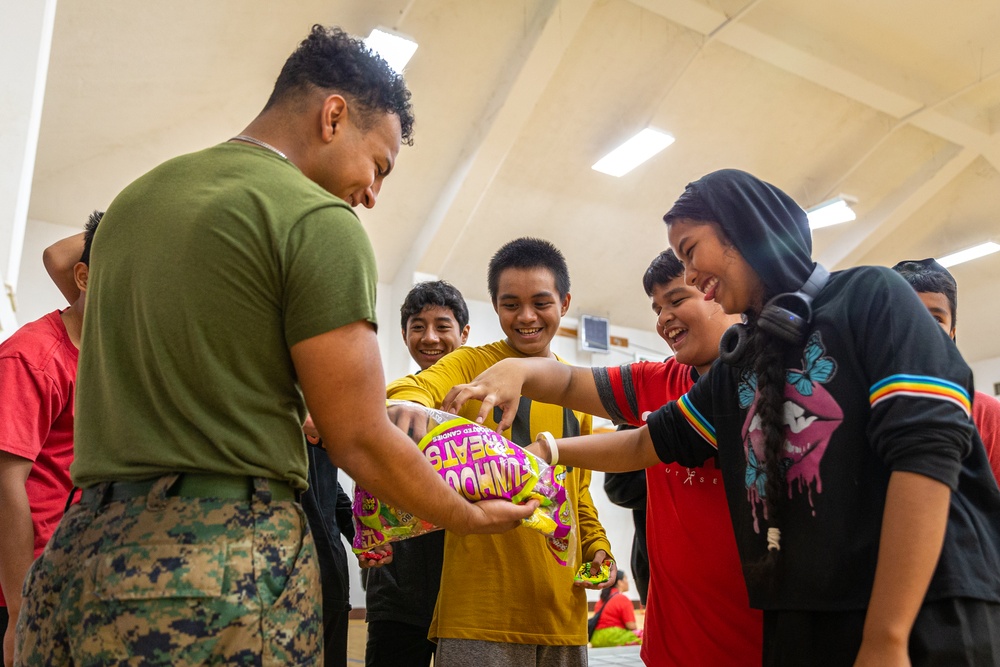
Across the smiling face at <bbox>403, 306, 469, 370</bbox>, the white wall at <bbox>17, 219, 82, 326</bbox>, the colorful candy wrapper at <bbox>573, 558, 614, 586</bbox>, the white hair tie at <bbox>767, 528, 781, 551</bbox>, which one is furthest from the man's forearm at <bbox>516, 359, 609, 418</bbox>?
the white wall at <bbox>17, 219, 82, 326</bbox>

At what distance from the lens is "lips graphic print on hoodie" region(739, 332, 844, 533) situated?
1261 millimetres

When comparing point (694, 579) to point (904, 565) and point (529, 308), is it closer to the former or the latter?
point (904, 565)

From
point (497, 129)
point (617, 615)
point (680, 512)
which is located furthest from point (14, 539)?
point (497, 129)

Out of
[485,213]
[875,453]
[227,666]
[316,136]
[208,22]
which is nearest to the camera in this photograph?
[227,666]

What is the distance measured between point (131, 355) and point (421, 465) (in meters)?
0.46

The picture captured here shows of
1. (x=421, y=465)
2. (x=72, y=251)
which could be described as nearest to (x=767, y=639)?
(x=421, y=465)

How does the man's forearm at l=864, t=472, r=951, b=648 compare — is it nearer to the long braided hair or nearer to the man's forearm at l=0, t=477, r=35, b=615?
the long braided hair

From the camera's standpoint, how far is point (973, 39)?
306 inches

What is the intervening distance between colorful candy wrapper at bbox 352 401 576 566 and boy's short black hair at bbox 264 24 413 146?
24.4 inches

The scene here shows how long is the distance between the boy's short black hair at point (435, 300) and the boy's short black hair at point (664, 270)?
108cm

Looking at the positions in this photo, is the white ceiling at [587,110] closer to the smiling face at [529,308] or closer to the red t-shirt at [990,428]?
the smiling face at [529,308]

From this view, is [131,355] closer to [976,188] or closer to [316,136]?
[316,136]

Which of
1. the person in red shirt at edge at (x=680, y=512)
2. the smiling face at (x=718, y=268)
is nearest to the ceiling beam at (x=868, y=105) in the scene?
the person in red shirt at edge at (x=680, y=512)

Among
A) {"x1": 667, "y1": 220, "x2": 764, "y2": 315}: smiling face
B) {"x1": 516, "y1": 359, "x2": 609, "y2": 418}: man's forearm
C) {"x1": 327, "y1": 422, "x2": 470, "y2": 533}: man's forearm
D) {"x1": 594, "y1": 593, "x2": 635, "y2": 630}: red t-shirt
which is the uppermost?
{"x1": 667, "y1": 220, "x2": 764, "y2": 315}: smiling face
